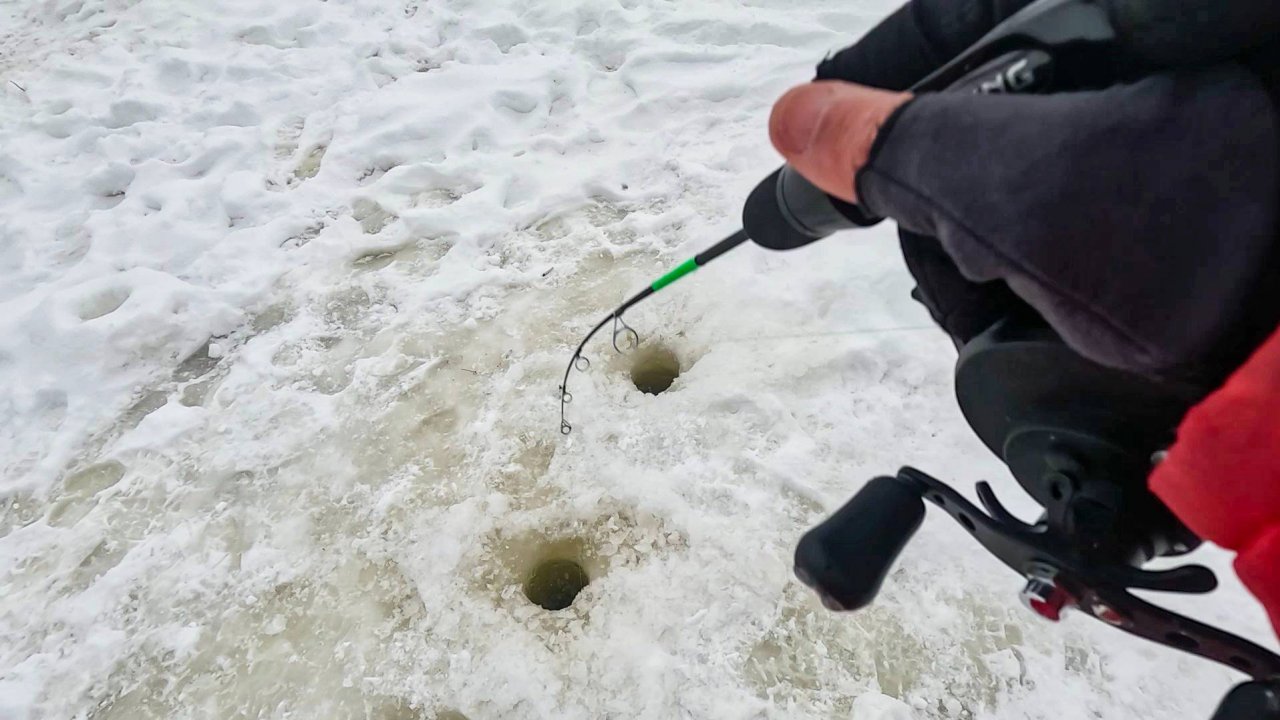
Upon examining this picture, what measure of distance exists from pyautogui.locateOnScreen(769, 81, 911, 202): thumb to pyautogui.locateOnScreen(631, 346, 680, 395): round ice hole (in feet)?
4.71

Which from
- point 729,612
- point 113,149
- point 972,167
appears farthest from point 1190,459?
point 113,149

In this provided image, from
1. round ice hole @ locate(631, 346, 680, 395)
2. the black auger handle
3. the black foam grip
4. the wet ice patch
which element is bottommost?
the wet ice patch

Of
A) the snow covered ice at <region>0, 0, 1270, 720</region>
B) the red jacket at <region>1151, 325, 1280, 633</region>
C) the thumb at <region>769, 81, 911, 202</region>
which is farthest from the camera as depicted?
the snow covered ice at <region>0, 0, 1270, 720</region>

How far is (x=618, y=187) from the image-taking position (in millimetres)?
2990

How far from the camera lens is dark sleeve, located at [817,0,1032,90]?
1.22m

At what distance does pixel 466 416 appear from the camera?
2.32 meters

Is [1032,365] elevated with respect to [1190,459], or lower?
lower

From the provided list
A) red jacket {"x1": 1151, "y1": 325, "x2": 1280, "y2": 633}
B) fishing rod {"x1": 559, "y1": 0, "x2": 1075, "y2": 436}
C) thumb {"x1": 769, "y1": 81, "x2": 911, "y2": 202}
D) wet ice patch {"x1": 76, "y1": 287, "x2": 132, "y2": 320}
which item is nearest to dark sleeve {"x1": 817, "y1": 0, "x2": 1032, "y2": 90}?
fishing rod {"x1": 559, "y1": 0, "x2": 1075, "y2": 436}

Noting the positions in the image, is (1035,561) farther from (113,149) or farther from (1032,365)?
(113,149)

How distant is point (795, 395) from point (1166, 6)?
1523mm

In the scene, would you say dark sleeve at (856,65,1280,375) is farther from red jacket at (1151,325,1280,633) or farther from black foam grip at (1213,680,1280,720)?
black foam grip at (1213,680,1280,720)

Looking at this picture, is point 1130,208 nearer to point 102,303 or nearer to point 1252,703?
point 1252,703

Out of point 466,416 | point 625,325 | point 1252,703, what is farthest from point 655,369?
point 1252,703

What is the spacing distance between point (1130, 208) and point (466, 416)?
6.46 ft
